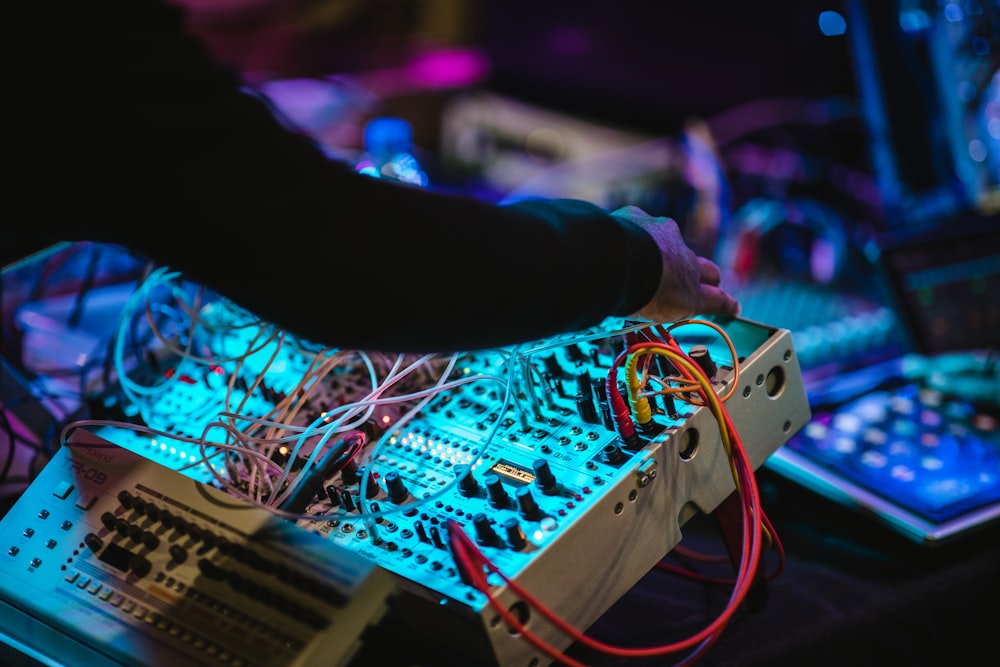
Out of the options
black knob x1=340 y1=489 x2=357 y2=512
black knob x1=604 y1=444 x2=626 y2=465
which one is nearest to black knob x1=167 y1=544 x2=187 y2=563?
black knob x1=340 y1=489 x2=357 y2=512

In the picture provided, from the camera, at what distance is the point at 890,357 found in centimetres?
165

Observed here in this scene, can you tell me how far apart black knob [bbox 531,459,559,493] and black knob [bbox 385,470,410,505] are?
15cm

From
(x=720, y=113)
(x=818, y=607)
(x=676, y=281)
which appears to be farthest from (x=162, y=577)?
(x=720, y=113)

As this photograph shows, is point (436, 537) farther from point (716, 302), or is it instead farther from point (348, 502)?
point (716, 302)

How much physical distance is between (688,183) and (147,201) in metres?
1.82

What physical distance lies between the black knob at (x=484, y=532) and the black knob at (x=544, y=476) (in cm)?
7

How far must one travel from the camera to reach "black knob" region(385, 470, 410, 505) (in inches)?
34.4

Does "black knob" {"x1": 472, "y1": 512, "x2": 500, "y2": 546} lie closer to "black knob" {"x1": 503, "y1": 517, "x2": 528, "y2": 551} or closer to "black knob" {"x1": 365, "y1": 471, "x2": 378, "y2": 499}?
"black knob" {"x1": 503, "y1": 517, "x2": 528, "y2": 551}

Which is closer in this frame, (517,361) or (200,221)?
(200,221)

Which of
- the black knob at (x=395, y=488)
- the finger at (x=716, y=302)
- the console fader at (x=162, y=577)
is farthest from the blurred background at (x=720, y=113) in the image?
the console fader at (x=162, y=577)

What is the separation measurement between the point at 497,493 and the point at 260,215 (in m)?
0.36

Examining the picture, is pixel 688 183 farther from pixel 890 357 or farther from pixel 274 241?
pixel 274 241

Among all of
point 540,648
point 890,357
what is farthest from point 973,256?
point 540,648

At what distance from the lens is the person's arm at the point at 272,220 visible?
2.00ft
